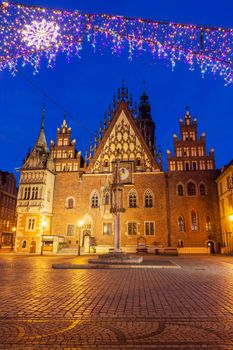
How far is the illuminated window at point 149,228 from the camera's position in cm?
3120

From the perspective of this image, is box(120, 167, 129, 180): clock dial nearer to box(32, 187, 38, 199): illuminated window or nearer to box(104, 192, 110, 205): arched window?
box(104, 192, 110, 205): arched window

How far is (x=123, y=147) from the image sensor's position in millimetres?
34062

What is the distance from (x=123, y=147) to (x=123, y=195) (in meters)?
6.37

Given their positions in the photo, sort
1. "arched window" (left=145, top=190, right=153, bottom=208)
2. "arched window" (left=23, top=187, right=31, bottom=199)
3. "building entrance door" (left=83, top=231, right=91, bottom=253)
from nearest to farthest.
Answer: "building entrance door" (left=83, top=231, right=91, bottom=253)
"arched window" (left=145, top=190, right=153, bottom=208)
"arched window" (left=23, top=187, right=31, bottom=199)

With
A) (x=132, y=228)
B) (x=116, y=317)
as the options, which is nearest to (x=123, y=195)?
(x=132, y=228)

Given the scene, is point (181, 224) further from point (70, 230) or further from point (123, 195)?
point (70, 230)

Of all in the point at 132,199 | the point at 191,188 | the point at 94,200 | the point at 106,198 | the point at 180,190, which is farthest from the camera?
the point at 94,200

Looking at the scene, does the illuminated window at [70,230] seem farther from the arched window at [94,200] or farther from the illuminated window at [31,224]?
the illuminated window at [31,224]

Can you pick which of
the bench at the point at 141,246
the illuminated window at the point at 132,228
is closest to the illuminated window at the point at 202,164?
the illuminated window at the point at 132,228

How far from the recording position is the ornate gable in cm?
3347

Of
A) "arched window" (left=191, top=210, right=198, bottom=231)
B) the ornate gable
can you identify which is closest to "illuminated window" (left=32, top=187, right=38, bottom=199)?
the ornate gable

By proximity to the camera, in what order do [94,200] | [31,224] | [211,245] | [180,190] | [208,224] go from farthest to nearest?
[94,200], [180,190], [31,224], [208,224], [211,245]

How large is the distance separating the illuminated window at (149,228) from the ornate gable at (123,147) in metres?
6.79

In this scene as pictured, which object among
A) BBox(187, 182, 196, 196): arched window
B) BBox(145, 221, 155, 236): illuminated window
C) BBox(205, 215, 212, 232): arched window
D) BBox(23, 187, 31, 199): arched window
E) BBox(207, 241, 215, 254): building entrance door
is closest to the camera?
BBox(207, 241, 215, 254): building entrance door
